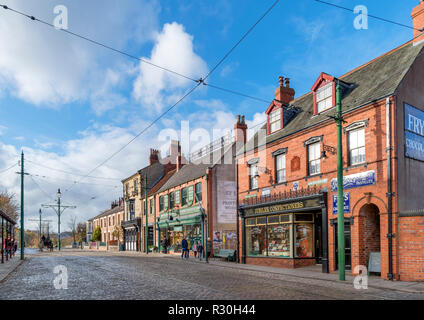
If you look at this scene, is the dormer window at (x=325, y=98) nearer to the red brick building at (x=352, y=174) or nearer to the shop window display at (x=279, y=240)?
the red brick building at (x=352, y=174)

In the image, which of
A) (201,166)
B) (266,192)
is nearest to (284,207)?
(266,192)

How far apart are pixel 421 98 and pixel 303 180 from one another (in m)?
6.74

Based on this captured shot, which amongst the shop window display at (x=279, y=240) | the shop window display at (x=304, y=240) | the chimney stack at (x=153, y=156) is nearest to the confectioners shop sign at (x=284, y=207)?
the shop window display at (x=279, y=240)

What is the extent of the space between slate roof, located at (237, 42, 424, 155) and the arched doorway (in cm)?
474

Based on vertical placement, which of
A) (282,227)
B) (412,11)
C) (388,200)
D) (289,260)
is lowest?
(289,260)

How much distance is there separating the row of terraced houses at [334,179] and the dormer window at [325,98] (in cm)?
6

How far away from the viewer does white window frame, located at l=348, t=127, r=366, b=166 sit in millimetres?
16656

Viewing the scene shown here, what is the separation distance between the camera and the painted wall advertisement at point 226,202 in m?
30.1

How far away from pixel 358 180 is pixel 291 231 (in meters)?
5.09

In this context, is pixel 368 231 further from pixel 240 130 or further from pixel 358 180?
pixel 240 130
